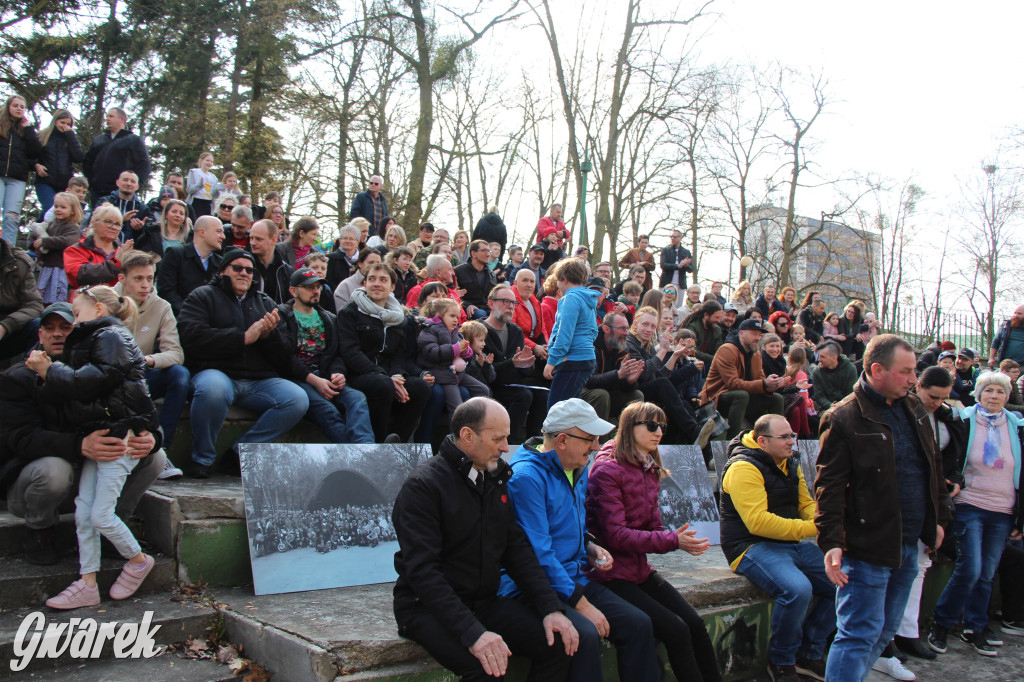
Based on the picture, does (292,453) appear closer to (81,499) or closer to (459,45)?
(81,499)

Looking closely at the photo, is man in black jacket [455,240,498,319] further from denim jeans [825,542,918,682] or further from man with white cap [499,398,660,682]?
denim jeans [825,542,918,682]

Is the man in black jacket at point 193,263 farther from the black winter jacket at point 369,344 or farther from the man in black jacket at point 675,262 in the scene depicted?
the man in black jacket at point 675,262

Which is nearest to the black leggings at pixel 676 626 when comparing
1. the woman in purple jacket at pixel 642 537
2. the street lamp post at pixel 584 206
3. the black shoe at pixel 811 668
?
A: the woman in purple jacket at pixel 642 537

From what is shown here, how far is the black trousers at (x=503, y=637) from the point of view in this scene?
3.00m

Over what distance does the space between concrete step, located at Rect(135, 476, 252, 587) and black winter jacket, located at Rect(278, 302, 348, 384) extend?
147 cm

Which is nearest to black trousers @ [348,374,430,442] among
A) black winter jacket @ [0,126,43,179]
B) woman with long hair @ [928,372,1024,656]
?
woman with long hair @ [928,372,1024,656]

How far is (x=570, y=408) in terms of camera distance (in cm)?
355

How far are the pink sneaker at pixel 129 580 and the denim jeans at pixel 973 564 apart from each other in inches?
231

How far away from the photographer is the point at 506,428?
323cm

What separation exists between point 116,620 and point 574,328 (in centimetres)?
403

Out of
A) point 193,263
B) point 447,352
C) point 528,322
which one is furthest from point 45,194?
point 447,352

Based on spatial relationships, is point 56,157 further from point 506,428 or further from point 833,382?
point 833,382

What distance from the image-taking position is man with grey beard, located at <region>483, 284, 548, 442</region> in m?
6.93

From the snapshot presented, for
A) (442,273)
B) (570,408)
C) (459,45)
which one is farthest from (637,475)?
(459,45)
